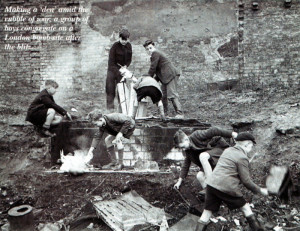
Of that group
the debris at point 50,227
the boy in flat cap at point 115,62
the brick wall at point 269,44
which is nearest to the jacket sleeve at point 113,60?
the boy in flat cap at point 115,62

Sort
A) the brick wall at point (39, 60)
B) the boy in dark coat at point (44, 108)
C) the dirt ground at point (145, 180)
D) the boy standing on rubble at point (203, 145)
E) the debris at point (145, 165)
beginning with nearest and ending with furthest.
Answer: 1. the boy standing on rubble at point (203, 145)
2. the dirt ground at point (145, 180)
3. the debris at point (145, 165)
4. the boy in dark coat at point (44, 108)
5. the brick wall at point (39, 60)

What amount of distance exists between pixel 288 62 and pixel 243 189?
5266 mm

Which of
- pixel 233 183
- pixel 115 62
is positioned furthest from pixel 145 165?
pixel 233 183

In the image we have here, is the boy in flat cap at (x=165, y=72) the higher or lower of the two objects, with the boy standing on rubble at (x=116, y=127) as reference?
higher

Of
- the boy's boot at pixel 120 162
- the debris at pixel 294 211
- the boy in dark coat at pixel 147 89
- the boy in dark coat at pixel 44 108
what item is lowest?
the debris at pixel 294 211

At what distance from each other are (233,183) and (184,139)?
982 mm

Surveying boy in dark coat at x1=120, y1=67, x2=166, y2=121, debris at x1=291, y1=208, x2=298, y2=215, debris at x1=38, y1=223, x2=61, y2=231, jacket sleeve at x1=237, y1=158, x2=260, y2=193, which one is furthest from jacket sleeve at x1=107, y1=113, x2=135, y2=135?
debris at x1=291, y1=208, x2=298, y2=215

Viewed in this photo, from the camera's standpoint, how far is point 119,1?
9.98 meters

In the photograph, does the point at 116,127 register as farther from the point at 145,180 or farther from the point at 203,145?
the point at 203,145

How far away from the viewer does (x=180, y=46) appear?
9695mm

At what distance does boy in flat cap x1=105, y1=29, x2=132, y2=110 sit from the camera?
306 inches

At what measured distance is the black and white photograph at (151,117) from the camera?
4.56 meters

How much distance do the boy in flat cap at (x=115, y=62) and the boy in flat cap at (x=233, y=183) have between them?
4618 millimetres

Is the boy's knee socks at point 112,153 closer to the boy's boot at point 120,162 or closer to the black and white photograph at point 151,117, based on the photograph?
the black and white photograph at point 151,117
